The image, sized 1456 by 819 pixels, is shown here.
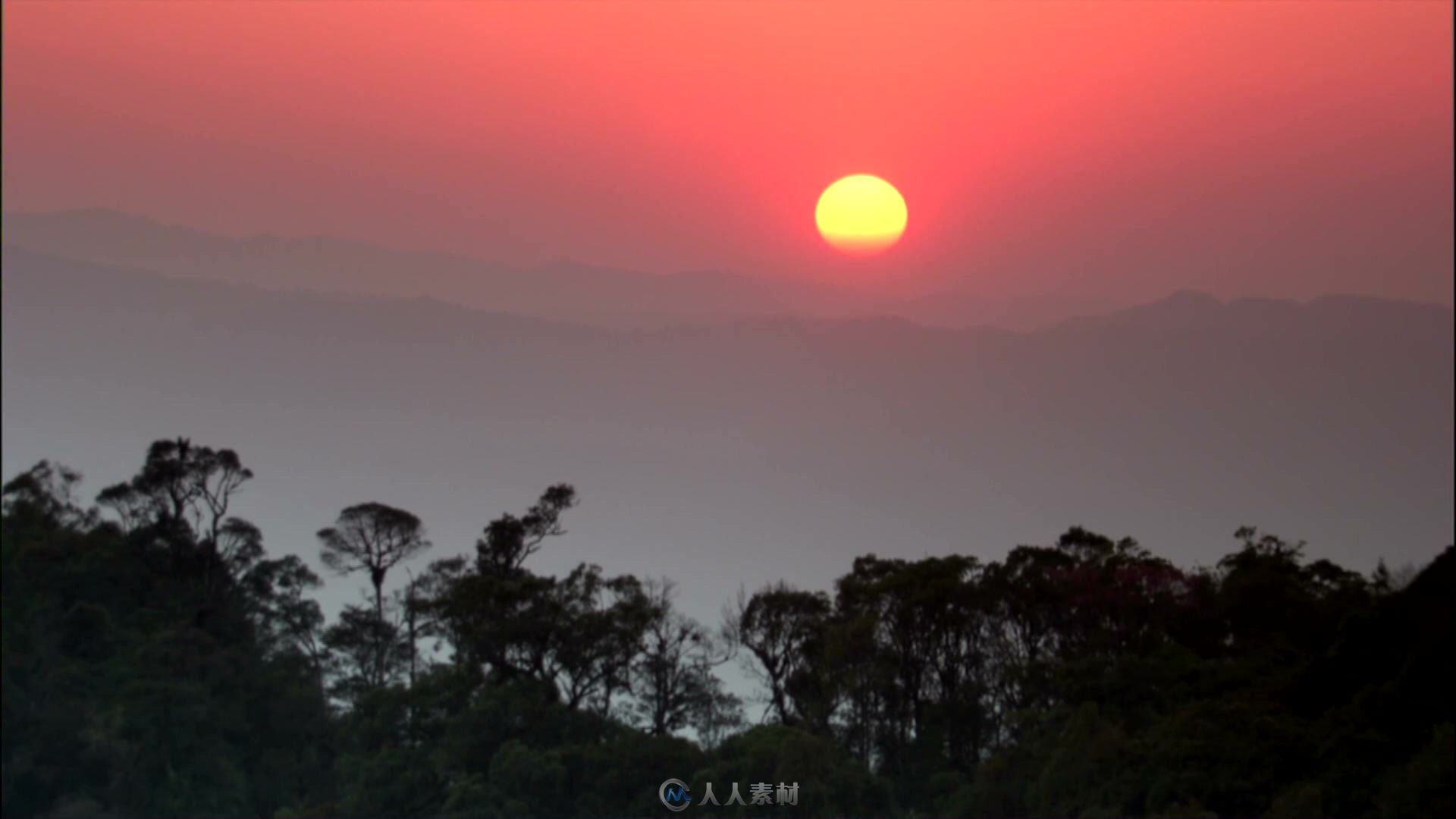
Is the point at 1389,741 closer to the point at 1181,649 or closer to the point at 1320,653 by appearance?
the point at 1320,653

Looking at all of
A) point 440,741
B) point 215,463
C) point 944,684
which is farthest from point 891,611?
point 215,463

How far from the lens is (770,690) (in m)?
23.2

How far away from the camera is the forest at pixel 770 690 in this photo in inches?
702

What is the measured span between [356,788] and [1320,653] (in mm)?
12564

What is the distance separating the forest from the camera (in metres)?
17.8

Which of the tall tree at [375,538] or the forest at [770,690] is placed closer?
the forest at [770,690]

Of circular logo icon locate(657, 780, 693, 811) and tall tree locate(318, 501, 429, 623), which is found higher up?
tall tree locate(318, 501, 429, 623)

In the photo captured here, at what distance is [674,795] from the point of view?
1939 cm

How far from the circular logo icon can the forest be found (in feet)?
1.30

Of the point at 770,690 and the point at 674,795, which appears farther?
the point at 770,690

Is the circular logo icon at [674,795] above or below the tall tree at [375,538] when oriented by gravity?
below

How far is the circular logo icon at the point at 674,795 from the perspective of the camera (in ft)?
62.3

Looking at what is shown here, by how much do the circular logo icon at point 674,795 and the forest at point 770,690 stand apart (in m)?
0.39

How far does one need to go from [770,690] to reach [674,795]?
408cm
